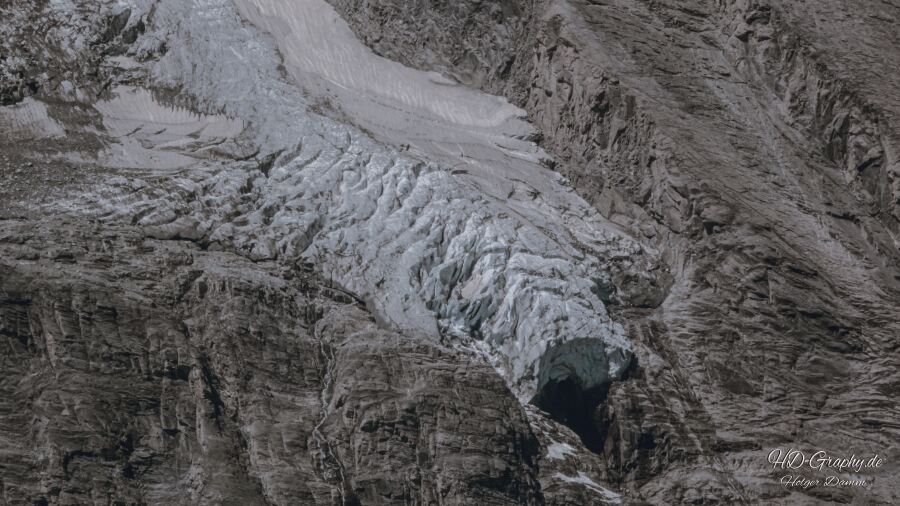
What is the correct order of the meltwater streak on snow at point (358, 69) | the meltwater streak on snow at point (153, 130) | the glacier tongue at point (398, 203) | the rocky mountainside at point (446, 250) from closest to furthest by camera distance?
1. the rocky mountainside at point (446, 250)
2. the glacier tongue at point (398, 203)
3. the meltwater streak on snow at point (153, 130)
4. the meltwater streak on snow at point (358, 69)

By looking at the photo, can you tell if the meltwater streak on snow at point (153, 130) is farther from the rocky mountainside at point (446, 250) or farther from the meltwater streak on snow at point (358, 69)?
the meltwater streak on snow at point (358, 69)

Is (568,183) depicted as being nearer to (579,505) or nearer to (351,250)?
(351,250)
